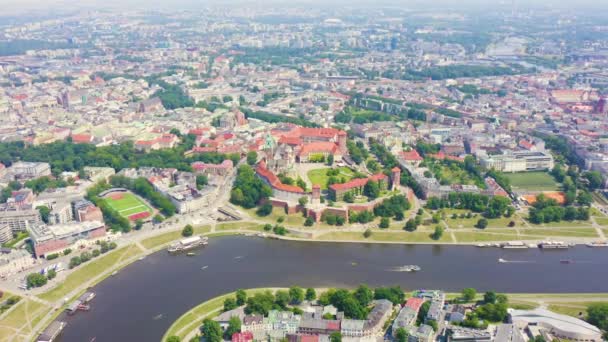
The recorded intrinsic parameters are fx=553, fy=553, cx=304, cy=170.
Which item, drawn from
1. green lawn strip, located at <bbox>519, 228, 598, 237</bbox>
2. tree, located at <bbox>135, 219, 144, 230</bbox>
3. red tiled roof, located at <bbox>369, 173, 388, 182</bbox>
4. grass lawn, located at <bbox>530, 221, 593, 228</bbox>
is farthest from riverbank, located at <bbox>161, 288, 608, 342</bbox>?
red tiled roof, located at <bbox>369, 173, 388, 182</bbox>

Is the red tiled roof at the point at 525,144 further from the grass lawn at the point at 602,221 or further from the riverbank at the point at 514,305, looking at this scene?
the riverbank at the point at 514,305

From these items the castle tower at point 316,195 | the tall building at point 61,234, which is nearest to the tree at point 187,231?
the tall building at point 61,234

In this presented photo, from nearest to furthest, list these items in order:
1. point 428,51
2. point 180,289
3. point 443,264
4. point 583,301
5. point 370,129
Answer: point 583,301, point 180,289, point 443,264, point 370,129, point 428,51

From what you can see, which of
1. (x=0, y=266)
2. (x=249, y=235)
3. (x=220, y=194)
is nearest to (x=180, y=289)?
(x=249, y=235)

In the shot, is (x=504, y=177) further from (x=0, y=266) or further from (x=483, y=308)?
(x=0, y=266)

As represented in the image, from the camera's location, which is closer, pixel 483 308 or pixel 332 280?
pixel 483 308

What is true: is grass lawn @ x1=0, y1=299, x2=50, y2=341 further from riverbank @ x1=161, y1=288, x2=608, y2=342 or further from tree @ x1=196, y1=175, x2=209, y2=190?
tree @ x1=196, y1=175, x2=209, y2=190
